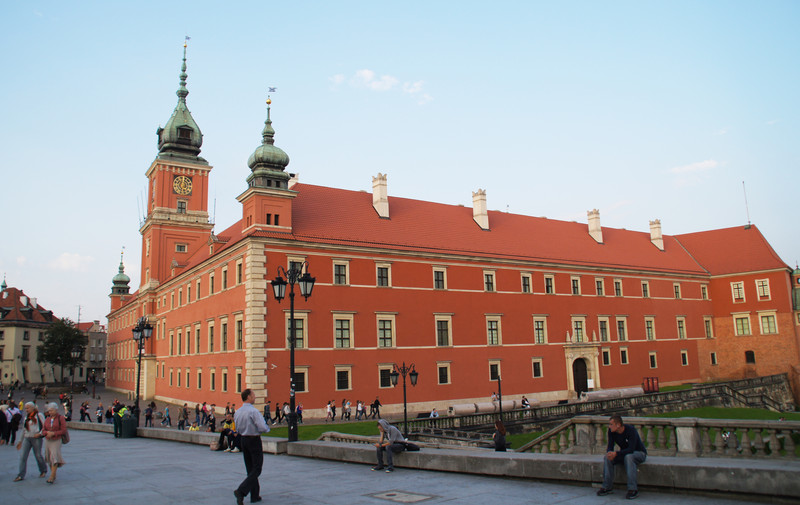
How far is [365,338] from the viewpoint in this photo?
112 ft

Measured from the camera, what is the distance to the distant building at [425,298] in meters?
33.1

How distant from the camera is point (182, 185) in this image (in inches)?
2121

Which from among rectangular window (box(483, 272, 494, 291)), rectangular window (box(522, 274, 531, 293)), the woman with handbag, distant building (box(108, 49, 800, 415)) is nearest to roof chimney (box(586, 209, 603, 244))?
distant building (box(108, 49, 800, 415))

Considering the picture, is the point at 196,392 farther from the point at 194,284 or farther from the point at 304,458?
the point at 304,458

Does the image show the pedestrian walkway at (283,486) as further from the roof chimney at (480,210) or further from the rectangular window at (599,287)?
the rectangular window at (599,287)

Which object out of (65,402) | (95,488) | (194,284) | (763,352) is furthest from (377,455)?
(763,352)

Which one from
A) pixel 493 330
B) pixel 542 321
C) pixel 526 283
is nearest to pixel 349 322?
pixel 493 330

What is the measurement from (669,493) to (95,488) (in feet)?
29.6

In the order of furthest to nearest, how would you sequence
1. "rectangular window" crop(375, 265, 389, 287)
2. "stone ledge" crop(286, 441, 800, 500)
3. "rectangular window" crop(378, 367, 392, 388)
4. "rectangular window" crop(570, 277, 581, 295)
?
"rectangular window" crop(570, 277, 581, 295)
"rectangular window" crop(375, 265, 389, 287)
"rectangular window" crop(378, 367, 392, 388)
"stone ledge" crop(286, 441, 800, 500)

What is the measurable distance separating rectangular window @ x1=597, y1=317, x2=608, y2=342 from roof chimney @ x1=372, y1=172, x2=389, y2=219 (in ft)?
63.9

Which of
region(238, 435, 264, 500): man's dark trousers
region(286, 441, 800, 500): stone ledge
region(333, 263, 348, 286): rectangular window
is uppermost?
region(333, 263, 348, 286): rectangular window

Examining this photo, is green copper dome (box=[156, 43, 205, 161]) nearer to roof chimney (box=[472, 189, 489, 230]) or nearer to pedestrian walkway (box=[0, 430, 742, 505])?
roof chimney (box=[472, 189, 489, 230])

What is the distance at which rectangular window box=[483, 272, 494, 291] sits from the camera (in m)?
40.3

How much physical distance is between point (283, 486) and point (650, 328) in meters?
46.2
